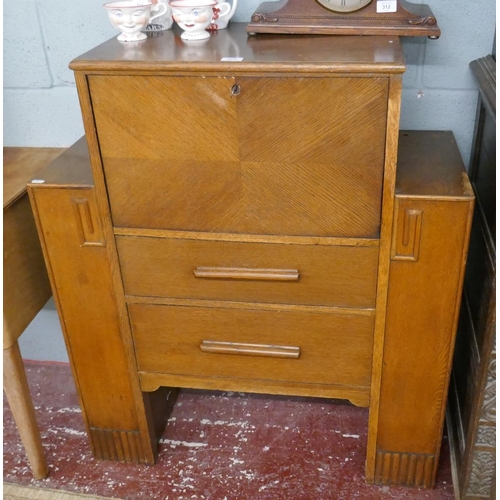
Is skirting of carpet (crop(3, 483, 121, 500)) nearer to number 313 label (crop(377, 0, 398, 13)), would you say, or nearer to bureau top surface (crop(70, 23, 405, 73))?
bureau top surface (crop(70, 23, 405, 73))

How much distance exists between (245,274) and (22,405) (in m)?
0.73

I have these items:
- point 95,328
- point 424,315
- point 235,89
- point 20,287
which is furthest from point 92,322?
point 424,315

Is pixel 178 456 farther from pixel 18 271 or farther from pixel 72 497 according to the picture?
pixel 18 271

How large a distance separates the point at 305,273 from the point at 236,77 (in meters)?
0.46

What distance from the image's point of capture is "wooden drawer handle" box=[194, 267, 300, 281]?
4.48ft

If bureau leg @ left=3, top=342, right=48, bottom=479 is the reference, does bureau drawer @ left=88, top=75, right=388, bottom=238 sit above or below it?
above

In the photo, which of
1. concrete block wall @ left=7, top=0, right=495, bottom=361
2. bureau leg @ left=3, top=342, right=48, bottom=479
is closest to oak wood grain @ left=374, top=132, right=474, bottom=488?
concrete block wall @ left=7, top=0, right=495, bottom=361

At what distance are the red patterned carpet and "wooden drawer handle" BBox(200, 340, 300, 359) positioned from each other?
0.43 m

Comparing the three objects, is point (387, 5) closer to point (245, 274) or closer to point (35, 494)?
point (245, 274)

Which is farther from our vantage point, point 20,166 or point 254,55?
point 20,166

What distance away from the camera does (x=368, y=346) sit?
1.45 metres

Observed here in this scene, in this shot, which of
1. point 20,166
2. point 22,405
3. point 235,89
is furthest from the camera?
point 20,166

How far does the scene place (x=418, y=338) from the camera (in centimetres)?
141

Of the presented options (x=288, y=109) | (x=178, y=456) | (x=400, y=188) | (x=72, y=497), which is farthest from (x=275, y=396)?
(x=288, y=109)
